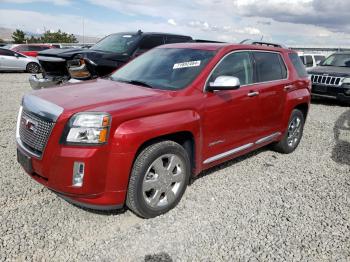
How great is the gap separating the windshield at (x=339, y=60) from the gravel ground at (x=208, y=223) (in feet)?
25.0

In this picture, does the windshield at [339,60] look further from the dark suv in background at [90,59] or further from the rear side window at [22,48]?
the rear side window at [22,48]

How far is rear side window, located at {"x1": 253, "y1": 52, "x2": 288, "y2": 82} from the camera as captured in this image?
4.66m

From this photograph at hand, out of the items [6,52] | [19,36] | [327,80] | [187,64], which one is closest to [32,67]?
[6,52]

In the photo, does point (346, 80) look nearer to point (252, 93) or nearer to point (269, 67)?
point (269, 67)

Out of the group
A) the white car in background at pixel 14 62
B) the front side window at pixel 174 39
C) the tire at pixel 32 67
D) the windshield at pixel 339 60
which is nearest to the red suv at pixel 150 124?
the front side window at pixel 174 39

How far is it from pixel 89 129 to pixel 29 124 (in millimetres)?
807

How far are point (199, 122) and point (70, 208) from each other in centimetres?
164

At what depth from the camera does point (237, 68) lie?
429 cm

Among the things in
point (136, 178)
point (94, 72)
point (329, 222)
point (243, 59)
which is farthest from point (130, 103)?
point (94, 72)

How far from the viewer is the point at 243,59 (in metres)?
4.41

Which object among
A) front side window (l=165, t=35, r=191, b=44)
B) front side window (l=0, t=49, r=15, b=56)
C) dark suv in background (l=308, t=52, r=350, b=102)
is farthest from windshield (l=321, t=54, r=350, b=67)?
Answer: front side window (l=0, t=49, r=15, b=56)

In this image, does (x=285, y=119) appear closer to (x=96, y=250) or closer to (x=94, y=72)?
(x=96, y=250)

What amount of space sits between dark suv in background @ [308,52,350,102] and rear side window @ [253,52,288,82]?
18.6 ft

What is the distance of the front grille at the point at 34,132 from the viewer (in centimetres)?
301
